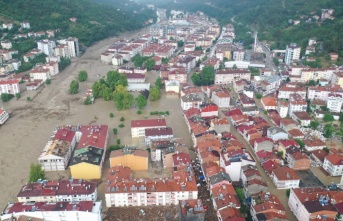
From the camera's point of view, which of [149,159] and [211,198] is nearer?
[211,198]

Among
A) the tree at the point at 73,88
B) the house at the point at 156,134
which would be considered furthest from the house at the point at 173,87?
the house at the point at 156,134

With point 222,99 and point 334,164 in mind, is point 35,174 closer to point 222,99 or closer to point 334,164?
point 222,99

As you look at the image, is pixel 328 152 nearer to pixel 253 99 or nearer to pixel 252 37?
pixel 253 99

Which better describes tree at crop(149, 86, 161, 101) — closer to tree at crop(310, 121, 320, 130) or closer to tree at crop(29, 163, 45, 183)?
tree at crop(310, 121, 320, 130)

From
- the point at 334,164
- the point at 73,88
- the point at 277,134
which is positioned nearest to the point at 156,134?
the point at 277,134

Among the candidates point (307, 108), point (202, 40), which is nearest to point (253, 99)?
point (307, 108)

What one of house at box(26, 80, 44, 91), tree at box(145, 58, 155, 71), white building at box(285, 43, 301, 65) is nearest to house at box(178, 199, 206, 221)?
house at box(26, 80, 44, 91)
